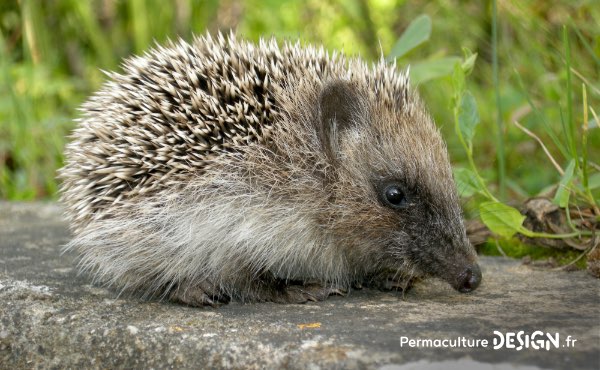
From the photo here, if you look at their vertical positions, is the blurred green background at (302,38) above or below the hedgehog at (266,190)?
above

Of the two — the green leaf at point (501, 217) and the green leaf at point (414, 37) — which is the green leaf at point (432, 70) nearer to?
the green leaf at point (414, 37)

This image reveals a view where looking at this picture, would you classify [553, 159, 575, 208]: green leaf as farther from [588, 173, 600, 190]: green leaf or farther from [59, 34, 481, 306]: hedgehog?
[59, 34, 481, 306]: hedgehog

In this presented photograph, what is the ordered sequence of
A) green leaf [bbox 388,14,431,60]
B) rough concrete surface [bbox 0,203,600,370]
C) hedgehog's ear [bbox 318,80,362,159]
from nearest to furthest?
rough concrete surface [bbox 0,203,600,370] < hedgehog's ear [bbox 318,80,362,159] < green leaf [bbox 388,14,431,60]

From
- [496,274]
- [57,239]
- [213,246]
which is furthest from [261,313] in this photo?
[57,239]

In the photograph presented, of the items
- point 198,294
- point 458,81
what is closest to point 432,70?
point 458,81

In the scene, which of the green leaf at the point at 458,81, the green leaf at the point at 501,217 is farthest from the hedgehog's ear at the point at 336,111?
the green leaf at the point at 501,217

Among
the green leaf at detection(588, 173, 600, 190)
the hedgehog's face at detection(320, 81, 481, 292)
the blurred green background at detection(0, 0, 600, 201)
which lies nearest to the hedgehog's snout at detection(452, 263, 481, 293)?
the hedgehog's face at detection(320, 81, 481, 292)

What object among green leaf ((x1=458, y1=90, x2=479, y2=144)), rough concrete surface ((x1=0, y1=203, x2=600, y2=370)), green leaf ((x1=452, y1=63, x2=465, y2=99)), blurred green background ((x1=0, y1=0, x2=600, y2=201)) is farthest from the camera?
blurred green background ((x1=0, y1=0, x2=600, y2=201))
